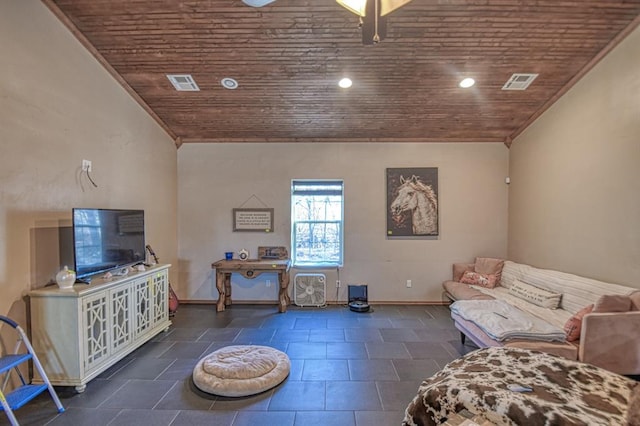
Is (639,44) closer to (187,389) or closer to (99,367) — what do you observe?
(187,389)

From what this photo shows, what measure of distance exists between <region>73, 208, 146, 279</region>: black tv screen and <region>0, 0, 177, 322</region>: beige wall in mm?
286

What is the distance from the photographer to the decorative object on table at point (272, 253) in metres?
5.37

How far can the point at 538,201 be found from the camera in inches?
181

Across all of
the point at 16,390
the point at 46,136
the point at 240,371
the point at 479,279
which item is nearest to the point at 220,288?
the point at 240,371

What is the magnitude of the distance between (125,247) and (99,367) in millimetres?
1274

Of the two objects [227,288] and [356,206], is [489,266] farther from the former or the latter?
[227,288]

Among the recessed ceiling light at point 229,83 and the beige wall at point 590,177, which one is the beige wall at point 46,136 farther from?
the beige wall at point 590,177

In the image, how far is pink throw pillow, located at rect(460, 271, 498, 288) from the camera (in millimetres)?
4766

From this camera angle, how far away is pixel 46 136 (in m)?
2.88

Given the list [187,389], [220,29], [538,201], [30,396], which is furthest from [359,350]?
[220,29]

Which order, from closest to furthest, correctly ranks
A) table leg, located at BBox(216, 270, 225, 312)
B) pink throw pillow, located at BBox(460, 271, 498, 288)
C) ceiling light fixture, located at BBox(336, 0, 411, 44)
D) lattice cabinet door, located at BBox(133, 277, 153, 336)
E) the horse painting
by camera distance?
ceiling light fixture, located at BBox(336, 0, 411, 44), lattice cabinet door, located at BBox(133, 277, 153, 336), pink throw pillow, located at BBox(460, 271, 498, 288), table leg, located at BBox(216, 270, 225, 312), the horse painting

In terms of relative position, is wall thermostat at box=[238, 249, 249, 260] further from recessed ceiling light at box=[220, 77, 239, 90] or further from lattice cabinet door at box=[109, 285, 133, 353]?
recessed ceiling light at box=[220, 77, 239, 90]

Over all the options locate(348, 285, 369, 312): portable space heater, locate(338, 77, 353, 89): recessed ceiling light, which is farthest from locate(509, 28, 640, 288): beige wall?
locate(338, 77, 353, 89): recessed ceiling light

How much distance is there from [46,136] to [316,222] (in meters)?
3.71
